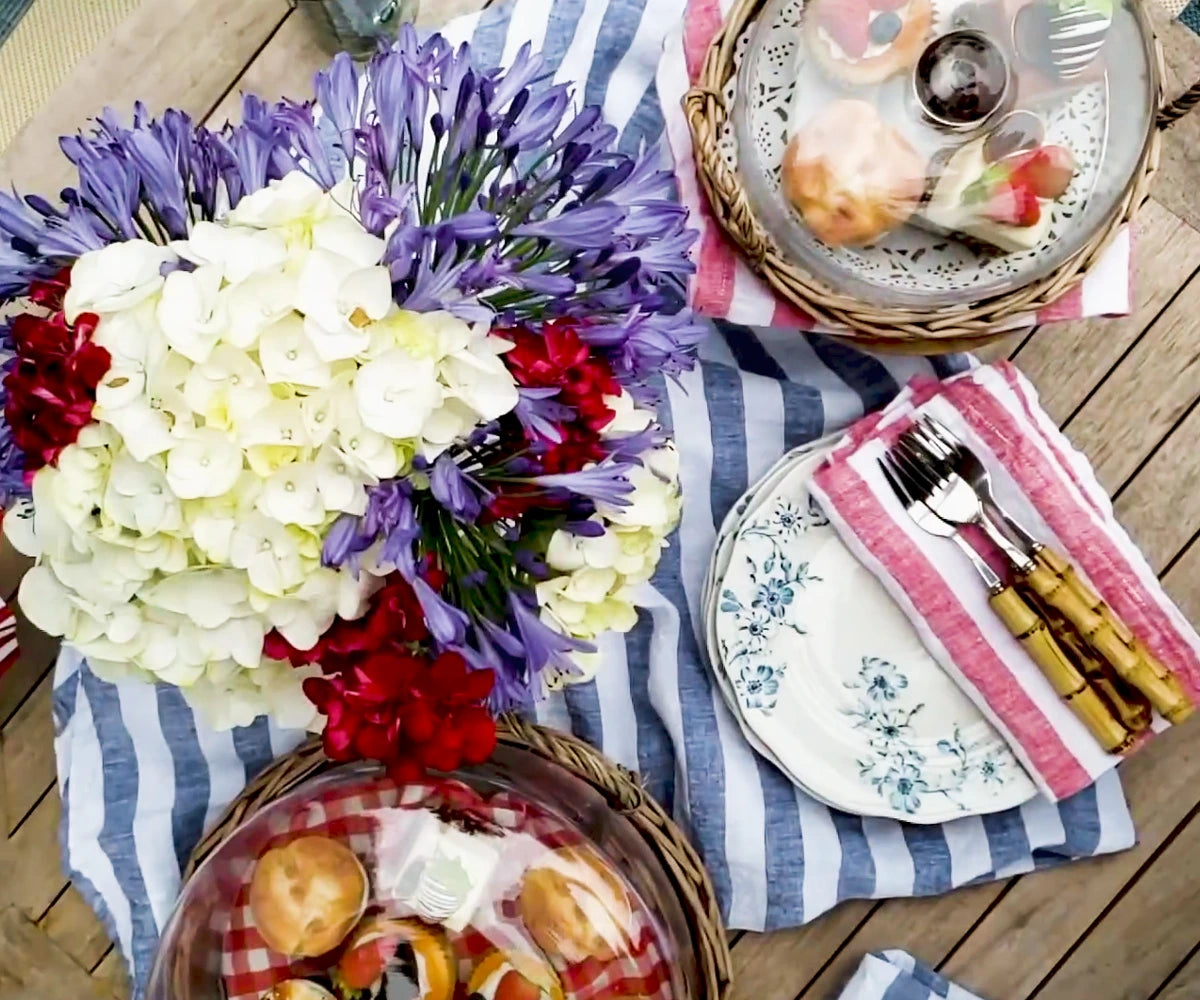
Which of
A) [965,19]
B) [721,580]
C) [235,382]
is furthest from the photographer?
[721,580]

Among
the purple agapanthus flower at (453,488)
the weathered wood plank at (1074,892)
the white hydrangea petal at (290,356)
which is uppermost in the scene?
the white hydrangea petal at (290,356)

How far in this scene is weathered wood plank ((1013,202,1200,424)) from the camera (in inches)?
33.7

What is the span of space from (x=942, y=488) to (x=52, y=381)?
53 cm

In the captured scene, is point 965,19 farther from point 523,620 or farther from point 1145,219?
point 523,620

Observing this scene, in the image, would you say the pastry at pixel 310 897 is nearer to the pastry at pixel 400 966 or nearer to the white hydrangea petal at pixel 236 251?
the pastry at pixel 400 966

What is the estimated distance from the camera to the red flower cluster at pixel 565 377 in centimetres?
45

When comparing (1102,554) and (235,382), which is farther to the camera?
(1102,554)

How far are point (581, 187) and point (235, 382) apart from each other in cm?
15

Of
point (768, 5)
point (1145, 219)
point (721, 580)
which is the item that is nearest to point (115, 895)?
point (721, 580)

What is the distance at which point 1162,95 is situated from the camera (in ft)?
2.45

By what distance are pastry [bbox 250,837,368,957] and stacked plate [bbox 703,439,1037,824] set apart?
27 cm

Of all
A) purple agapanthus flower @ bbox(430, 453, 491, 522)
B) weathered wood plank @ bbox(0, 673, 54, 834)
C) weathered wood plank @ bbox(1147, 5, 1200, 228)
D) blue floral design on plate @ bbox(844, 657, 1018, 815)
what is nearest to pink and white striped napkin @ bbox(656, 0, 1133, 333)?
weathered wood plank @ bbox(1147, 5, 1200, 228)

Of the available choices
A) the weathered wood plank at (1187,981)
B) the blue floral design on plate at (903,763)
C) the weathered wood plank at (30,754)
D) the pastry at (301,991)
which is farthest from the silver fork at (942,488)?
the weathered wood plank at (30,754)

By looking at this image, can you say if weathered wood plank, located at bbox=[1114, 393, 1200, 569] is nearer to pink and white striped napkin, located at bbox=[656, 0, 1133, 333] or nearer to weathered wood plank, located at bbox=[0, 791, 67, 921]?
pink and white striped napkin, located at bbox=[656, 0, 1133, 333]
